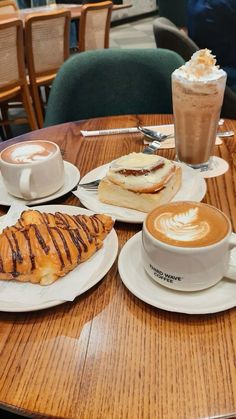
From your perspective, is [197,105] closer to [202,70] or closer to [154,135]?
[202,70]

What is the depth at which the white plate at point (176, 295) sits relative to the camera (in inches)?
19.0

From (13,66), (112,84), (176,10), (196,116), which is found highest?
(196,116)

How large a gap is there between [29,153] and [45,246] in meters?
0.30

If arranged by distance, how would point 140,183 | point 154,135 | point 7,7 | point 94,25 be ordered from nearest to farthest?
point 140,183 → point 154,135 → point 94,25 → point 7,7

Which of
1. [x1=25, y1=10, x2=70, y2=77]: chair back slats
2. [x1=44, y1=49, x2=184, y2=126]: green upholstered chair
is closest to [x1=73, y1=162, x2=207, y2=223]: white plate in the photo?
[x1=44, y1=49, x2=184, y2=126]: green upholstered chair

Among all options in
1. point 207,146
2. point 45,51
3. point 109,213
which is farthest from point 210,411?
point 45,51

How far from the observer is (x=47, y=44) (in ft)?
8.84

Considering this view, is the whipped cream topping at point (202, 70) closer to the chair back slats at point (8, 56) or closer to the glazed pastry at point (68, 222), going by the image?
the glazed pastry at point (68, 222)

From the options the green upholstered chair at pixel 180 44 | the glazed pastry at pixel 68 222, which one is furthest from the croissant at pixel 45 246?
the green upholstered chair at pixel 180 44

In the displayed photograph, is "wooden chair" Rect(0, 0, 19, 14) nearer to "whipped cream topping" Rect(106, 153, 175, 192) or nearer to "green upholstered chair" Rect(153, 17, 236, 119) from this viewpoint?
"green upholstered chair" Rect(153, 17, 236, 119)

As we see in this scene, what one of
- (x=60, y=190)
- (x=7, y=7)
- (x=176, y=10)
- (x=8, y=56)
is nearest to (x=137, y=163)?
(x=60, y=190)

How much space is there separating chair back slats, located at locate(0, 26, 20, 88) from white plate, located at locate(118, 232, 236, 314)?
229 centimetres

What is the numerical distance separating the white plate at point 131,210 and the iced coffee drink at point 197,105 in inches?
4.1

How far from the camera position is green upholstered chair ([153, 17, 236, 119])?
1.71m
